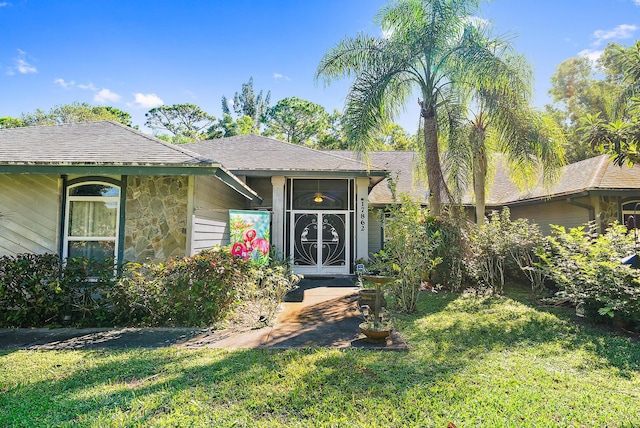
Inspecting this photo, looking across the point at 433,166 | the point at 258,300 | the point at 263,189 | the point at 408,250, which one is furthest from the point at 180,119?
the point at 408,250

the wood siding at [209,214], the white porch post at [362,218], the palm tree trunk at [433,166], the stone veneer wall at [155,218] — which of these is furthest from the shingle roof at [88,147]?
the palm tree trunk at [433,166]

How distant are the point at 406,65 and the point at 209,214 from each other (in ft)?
23.3

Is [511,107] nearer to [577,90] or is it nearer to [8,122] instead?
[577,90]

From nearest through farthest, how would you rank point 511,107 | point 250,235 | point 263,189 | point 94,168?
1. point 94,168
2. point 250,235
3. point 511,107
4. point 263,189

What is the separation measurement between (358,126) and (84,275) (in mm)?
7504

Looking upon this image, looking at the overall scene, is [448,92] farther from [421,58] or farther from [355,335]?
[355,335]

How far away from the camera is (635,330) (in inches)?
215

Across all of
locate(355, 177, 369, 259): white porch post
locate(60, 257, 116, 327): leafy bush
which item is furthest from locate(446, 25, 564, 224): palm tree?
locate(60, 257, 116, 327): leafy bush

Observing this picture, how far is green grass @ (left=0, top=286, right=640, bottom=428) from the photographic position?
9.39 feet

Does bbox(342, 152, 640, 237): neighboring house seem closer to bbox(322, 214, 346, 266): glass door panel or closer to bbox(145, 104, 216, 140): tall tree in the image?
bbox(322, 214, 346, 266): glass door panel

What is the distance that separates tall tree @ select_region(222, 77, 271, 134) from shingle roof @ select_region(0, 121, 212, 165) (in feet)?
103

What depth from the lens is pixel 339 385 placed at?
344 cm

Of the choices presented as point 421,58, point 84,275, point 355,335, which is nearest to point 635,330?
point 355,335

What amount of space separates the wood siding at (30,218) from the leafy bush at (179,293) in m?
2.23
